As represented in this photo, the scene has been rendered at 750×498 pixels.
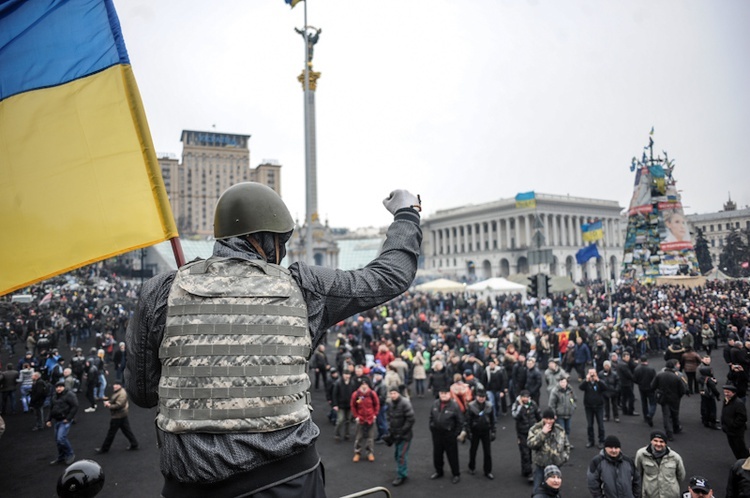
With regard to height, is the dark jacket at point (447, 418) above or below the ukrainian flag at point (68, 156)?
below

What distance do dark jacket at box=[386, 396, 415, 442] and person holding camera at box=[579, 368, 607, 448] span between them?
374 centimetres

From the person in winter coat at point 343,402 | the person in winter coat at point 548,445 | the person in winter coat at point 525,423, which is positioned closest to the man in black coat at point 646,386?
the person in winter coat at point 525,423

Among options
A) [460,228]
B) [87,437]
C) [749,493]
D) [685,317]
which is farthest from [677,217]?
[460,228]

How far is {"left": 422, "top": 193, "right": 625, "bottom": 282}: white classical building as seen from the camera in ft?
247

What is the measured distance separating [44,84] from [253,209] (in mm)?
1931

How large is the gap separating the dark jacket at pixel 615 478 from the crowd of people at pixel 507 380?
0.02 m

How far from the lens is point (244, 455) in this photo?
1.34m

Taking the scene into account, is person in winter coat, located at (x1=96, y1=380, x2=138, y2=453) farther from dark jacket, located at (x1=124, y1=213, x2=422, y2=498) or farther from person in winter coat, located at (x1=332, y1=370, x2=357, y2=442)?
dark jacket, located at (x1=124, y1=213, x2=422, y2=498)

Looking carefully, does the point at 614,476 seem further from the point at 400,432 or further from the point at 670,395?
the point at 670,395

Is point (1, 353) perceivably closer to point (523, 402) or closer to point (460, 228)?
point (523, 402)

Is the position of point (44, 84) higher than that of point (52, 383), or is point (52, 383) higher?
point (44, 84)

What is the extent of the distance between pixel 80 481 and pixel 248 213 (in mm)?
1087

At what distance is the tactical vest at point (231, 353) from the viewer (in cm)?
136

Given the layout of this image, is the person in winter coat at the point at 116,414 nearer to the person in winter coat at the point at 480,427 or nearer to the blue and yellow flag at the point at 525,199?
the person in winter coat at the point at 480,427
